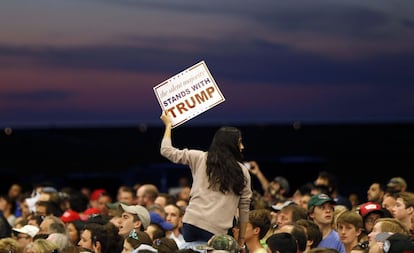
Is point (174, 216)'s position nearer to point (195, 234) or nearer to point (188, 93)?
point (188, 93)

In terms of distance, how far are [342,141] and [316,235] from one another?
1074 cm

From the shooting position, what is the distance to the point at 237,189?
6.81 m

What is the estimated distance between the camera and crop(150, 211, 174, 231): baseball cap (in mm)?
8586

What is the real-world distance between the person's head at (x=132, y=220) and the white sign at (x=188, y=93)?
1183mm

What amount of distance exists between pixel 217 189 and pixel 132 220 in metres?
1.52

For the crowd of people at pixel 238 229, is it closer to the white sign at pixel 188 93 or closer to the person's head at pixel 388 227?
the person's head at pixel 388 227

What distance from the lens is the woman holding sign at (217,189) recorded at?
268 inches

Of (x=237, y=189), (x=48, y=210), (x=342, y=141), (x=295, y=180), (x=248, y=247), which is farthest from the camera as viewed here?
(x=342, y=141)

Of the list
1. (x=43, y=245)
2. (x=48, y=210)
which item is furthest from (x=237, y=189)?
(x=48, y=210)

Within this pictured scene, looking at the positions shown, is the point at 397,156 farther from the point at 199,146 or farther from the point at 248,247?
the point at 248,247

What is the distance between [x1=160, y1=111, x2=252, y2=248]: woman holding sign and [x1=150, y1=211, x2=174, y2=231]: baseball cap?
5.50ft

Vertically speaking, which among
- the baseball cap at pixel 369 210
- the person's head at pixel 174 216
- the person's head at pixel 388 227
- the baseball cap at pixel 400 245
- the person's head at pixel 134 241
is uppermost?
the person's head at pixel 174 216

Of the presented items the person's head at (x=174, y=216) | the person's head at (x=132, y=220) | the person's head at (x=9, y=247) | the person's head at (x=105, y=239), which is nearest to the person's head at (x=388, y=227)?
the person's head at (x=105, y=239)

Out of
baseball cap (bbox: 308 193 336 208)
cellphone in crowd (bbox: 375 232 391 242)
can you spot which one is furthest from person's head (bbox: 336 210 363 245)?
cellphone in crowd (bbox: 375 232 391 242)
